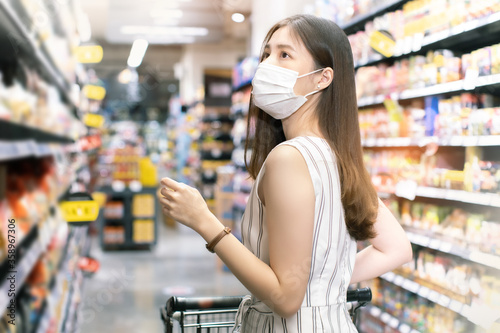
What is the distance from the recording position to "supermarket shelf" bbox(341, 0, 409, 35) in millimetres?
3777

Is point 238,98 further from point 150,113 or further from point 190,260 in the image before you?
point 150,113

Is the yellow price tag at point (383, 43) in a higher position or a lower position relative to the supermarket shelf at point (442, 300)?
higher

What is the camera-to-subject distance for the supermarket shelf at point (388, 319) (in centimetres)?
370

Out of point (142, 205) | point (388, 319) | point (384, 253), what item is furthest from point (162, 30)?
point (384, 253)

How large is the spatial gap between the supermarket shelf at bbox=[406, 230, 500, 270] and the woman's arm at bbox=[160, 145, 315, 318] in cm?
203

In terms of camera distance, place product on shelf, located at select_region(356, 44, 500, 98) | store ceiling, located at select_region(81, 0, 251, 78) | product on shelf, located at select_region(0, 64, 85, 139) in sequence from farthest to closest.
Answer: store ceiling, located at select_region(81, 0, 251, 78)
product on shelf, located at select_region(356, 44, 500, 98)
product on shelf, located at select_region(0, 64, 85, 139)

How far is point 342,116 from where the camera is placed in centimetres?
134

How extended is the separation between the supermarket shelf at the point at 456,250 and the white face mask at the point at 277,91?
1.96 metres

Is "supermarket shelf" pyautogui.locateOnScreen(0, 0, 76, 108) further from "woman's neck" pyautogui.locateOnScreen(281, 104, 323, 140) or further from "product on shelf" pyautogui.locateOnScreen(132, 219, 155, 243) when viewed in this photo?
"product on shelf" pyautogui.locateOnScreen(132, 219, 155, 243)

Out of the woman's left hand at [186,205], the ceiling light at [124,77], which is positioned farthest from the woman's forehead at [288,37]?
the ceiling light at [124,77]

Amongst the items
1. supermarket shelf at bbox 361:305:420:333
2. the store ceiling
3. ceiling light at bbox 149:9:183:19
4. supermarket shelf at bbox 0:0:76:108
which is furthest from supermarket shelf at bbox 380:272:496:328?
ceiling light at bbox 149:9:183:19

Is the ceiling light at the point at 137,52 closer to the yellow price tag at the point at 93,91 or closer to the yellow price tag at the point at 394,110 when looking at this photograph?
the yellow price tag at the point at 93,91

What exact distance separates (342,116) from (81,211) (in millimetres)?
1450

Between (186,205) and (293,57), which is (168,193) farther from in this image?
(293,57)
